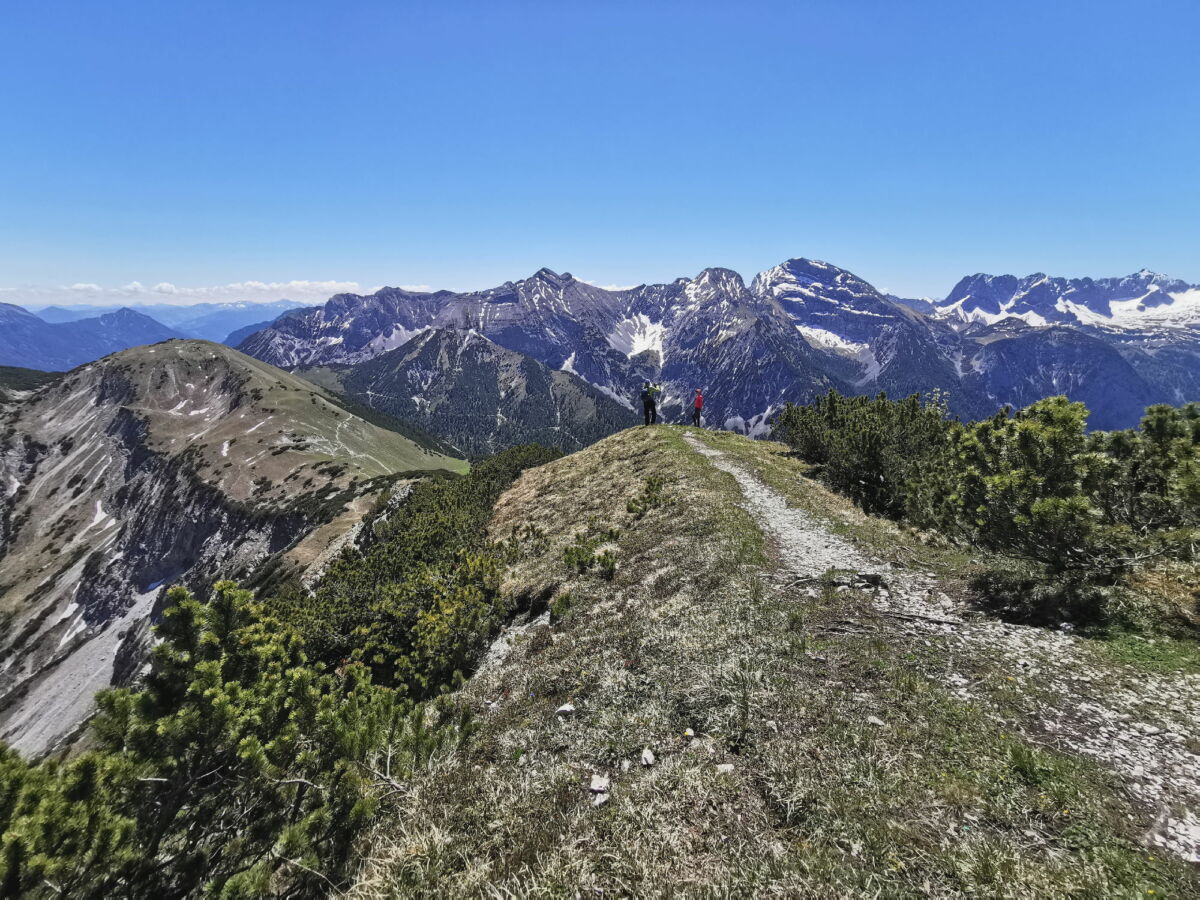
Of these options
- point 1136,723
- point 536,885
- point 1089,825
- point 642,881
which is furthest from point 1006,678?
point 536,885

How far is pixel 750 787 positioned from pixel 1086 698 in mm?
6799

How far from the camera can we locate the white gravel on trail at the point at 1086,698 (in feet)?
24.1

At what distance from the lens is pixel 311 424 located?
19712 cm

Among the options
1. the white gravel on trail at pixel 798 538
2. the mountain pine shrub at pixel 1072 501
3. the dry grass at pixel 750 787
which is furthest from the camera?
the white gravel on trail at pixel 798 538

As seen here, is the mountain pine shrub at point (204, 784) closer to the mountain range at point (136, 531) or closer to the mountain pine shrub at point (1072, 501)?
the mountain pine shrub at point (1072, 501)

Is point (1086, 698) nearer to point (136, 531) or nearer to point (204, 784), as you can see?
point (204, 784)

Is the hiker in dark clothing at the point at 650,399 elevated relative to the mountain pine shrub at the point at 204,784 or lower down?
elevated

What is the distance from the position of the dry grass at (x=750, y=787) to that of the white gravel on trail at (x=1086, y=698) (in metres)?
0.58

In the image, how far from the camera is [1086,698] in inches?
380

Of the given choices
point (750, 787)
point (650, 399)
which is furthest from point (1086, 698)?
point (650, 399)

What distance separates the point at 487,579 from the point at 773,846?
17.6m

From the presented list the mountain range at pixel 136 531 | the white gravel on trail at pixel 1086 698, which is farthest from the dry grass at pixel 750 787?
the mountain range at pixel 136 531

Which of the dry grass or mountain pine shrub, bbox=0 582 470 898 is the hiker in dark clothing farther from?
mountain pine shrub, bbox=0 582 470 898

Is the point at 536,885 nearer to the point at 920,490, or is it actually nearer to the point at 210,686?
the point at 210,686
